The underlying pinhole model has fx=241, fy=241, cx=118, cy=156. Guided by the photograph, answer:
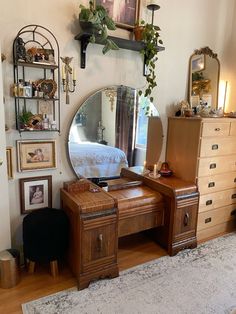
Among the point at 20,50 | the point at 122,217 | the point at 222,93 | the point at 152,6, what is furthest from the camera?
the point at 222,93

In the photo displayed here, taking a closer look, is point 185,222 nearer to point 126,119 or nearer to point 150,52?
point 126,119

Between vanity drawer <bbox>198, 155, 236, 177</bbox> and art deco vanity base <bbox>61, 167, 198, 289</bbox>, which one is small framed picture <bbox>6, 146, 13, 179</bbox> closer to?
art deco vanity base <bbox>61, 167, 198, 289</bbox>

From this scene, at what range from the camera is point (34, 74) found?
195 centimetres

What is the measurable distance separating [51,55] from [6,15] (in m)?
0.41

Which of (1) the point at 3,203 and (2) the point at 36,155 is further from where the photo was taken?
(2) the point at 36,155

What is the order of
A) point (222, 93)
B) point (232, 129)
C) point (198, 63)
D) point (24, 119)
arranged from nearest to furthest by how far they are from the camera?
point (24, 119)
point (232, 129)
point (198, 63)
point (222, 93)

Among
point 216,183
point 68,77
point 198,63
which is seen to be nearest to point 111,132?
point 68,77

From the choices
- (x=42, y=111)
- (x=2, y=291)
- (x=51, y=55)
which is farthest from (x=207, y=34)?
(x=2, y=291)

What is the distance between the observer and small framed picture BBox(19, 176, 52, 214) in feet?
6.76

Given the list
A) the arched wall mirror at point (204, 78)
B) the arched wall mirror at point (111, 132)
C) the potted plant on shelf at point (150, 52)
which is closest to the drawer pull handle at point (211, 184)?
the arched wall mirror at point (111, 132)

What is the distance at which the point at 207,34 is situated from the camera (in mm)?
2785

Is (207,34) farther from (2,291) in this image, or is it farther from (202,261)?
(2,291)

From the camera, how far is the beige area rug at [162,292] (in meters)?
1.69

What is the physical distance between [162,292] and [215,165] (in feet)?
4.39
